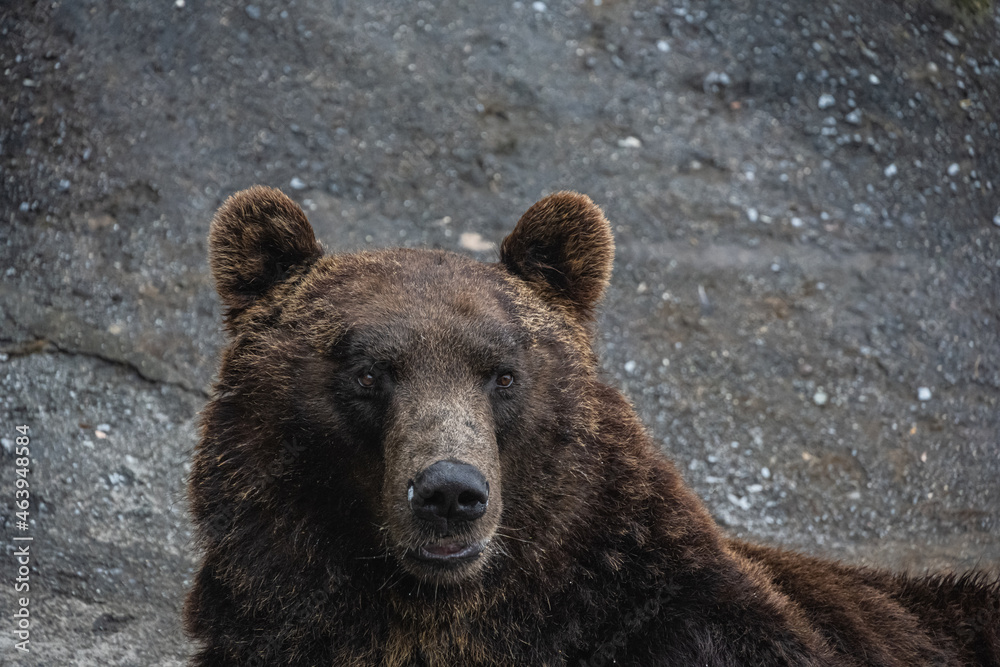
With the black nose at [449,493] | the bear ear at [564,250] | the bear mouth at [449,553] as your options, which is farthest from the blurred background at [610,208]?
the black nose at [449,493]

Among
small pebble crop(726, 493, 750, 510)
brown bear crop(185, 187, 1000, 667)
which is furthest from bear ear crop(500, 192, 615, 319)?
small pebble crop(726, 493, 750, 510)

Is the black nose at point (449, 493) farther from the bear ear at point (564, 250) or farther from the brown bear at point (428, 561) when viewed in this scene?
the bear ear at point (564, 250)

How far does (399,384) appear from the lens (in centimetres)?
367

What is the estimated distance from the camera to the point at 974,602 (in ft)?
14.0

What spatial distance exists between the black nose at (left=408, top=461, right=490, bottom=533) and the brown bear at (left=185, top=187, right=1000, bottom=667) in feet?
0.66

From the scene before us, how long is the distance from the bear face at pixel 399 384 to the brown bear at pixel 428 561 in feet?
0.03

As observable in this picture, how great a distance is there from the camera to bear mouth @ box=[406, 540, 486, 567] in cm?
335

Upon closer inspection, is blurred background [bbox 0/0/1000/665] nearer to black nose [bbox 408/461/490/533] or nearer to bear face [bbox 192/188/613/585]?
bear face [bbox 192/188/613/585]

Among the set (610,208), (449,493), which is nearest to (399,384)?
(449,493)

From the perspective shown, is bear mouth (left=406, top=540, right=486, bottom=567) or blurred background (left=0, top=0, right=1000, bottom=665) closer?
bear mouth (left=406, top=540, right=486, bottom=567)

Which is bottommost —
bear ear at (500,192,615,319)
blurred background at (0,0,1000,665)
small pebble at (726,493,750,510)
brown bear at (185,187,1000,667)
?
small pebble at (726,493,750,510)

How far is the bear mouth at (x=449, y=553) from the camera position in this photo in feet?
11.0

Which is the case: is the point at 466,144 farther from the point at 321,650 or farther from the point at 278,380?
the point at 321,650

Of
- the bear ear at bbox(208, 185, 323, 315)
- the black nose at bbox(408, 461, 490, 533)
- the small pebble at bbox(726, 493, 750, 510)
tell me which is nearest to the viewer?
the black nose at bbox(408, 461, 490, 533)
